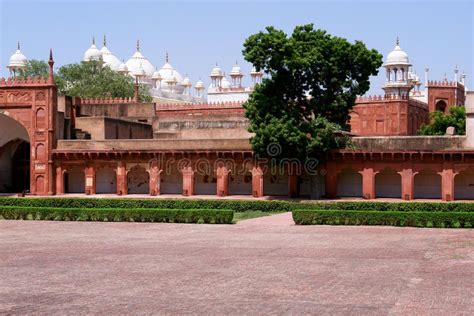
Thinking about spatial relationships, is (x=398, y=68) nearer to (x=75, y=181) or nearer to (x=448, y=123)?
(x=448, y=123)

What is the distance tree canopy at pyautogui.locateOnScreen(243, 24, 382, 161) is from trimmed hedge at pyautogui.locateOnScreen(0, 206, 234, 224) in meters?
7.55

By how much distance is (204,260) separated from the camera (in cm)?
1652

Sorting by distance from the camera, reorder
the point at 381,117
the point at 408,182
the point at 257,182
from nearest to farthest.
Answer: the point at 408,182
the point at 257,182
the point at 381,117

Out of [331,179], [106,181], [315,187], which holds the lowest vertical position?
[315,187]

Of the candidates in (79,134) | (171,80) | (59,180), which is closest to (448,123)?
(79,134)

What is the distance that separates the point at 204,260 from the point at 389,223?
9.61 meters

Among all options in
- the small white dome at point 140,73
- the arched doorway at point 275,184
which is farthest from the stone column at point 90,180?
→ the small white dome at point 140,73

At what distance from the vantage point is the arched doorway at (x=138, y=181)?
4012 centimetres

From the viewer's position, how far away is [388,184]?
1433 inches

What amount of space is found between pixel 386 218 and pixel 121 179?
17565mm

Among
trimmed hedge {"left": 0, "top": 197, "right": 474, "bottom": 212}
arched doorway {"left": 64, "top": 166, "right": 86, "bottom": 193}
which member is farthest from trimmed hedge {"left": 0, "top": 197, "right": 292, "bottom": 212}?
arched doorway {"left": 64, "top": 166, "right": 86, "bottom": 193}

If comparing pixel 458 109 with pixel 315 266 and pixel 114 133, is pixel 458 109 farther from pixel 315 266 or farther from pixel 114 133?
pixel 315 266

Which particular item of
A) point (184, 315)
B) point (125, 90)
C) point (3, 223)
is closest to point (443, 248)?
point (184, 315)

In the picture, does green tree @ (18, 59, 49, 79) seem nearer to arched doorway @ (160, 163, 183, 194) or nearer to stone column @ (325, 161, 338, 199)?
arched doorway @ (160, 163, 183, 194)
